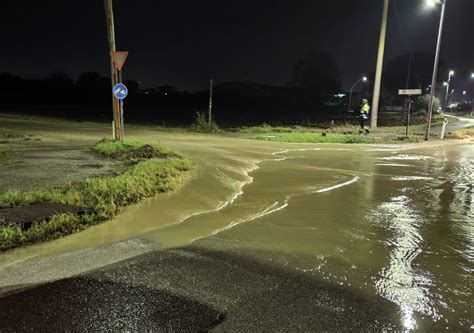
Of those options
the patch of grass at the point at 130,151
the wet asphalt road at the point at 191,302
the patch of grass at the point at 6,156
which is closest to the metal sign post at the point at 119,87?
the patch of grass at the point at 130,151

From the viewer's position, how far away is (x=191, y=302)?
13.3ft

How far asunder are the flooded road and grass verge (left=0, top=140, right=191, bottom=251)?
235 millimetres

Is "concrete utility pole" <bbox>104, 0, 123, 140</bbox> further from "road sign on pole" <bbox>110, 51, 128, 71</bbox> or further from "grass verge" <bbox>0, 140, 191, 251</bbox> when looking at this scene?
"grass verge" <bbox>0, 140, 191, 251</bbox>

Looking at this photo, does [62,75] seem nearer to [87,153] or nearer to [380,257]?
[87,153]

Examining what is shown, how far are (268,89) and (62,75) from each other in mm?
45110

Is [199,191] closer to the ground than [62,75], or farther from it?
closer to the ground

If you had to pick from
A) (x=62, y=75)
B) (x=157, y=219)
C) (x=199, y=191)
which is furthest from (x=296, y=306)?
(x=62, y=75)

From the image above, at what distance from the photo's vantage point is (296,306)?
13.2 ft

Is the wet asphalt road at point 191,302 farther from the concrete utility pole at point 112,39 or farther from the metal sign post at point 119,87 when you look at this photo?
the concrete utility pole at point 112,39

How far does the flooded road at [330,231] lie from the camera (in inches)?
180

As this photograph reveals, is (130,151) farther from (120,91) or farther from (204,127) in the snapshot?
(204,127)

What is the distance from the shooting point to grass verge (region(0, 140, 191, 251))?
5.57 metres

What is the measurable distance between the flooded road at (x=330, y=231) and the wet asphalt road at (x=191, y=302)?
29cm

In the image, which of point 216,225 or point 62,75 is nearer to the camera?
point 216,225
